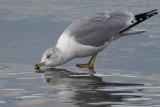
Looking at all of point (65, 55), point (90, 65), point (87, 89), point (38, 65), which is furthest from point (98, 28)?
point (87, 89)

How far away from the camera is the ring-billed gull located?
25.0ft

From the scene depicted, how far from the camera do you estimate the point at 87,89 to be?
589cm

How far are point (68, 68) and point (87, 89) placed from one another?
5.56 feet

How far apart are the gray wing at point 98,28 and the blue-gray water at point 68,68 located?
0.35 m

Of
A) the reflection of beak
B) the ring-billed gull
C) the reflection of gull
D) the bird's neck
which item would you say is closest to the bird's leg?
the ring-billed gull

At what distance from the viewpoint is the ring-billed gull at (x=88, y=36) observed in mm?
7625

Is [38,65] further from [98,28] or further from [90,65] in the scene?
[98,28]

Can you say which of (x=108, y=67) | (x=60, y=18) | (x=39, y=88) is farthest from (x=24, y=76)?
(x=60, y=18)

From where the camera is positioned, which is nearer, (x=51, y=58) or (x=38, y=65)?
(x=38, y=65)

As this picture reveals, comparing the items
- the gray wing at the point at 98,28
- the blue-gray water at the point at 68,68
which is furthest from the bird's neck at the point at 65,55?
the gray wing at the point at 98,28

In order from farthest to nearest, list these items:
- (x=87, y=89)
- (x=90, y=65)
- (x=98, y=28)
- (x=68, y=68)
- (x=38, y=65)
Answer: (x=98, y=28) → (x=90, y=65) → (x=68, y=68) → (x=38, y=65) → (x=87, y=89)

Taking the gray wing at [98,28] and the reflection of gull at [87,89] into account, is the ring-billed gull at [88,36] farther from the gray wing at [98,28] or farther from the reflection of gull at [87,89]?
the reflection of gull at [87,89]

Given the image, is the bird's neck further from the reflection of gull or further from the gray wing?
the reflection of gull

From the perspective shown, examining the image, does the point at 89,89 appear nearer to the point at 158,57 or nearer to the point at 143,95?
the point at 143,95
